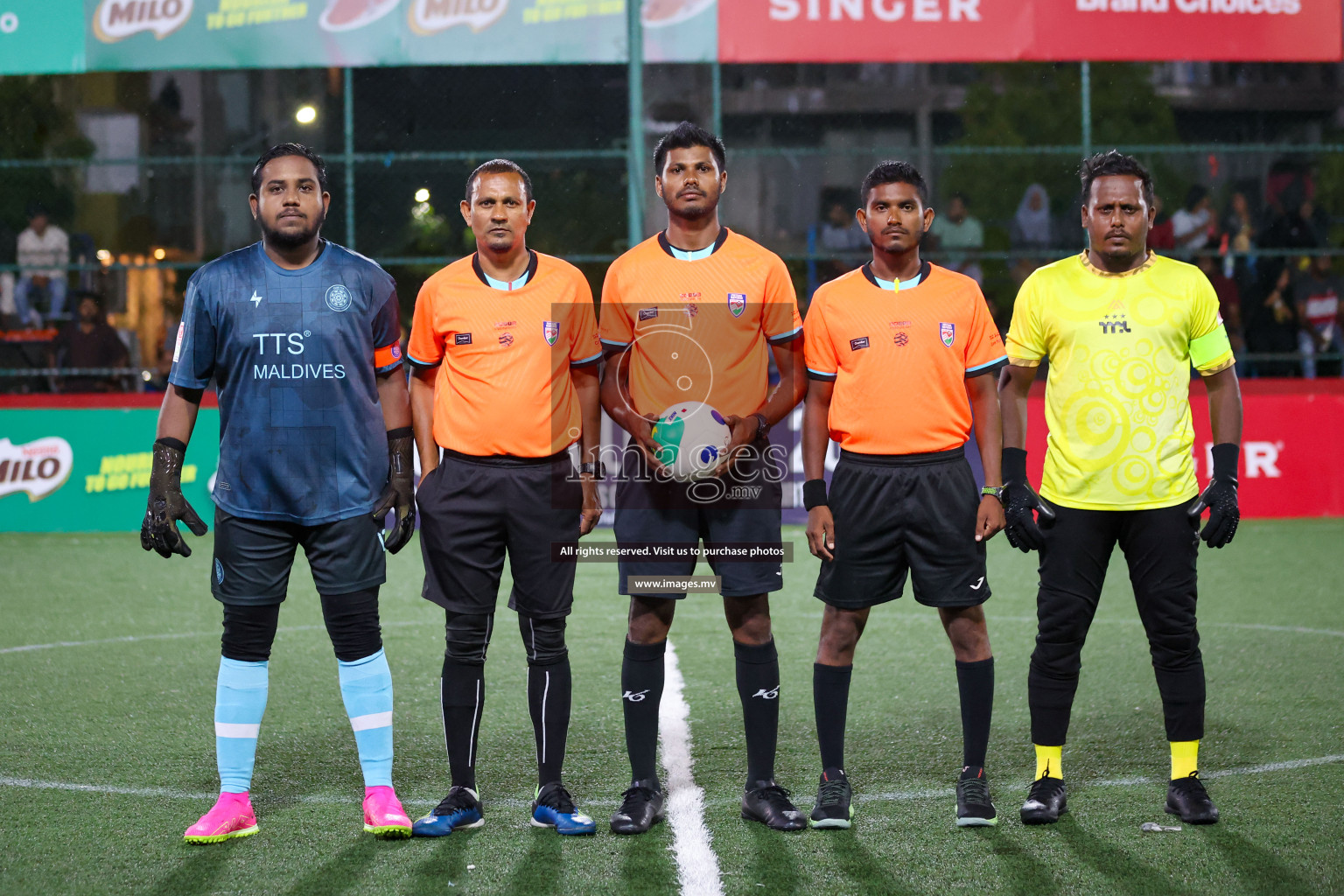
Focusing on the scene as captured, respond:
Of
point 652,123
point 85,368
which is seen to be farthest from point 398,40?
point 652,123

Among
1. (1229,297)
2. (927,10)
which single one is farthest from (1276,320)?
(927,10)

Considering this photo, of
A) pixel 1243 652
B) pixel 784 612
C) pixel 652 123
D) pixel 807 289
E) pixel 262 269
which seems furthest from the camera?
pixel 652 123

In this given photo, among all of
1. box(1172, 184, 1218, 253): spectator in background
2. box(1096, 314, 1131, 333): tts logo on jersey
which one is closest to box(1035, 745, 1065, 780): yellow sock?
box(1096, 314, 1131, 333): tts logo on jersey

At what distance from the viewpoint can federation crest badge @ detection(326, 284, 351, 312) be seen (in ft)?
14.1

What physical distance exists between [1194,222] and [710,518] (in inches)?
513

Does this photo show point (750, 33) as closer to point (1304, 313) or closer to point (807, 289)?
point (807, 289)

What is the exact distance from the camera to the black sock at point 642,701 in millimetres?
4496

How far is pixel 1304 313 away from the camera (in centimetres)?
1495

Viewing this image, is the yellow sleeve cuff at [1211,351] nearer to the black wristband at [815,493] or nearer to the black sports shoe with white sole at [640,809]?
the black wristband at [815,493]

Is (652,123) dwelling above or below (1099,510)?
above

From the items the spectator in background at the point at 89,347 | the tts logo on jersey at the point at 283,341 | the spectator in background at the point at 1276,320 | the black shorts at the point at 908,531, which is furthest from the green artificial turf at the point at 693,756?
the spectator in background at the point at 1276,320

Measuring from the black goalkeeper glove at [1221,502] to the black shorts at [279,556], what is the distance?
258cm

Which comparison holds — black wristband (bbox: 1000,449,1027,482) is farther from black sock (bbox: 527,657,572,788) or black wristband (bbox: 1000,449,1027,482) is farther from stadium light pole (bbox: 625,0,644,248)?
stadium light pole (bbox: 625,0,644,248)

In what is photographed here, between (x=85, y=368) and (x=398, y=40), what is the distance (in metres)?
4.61
